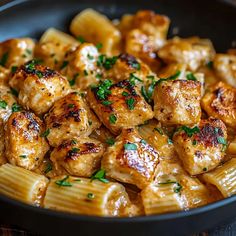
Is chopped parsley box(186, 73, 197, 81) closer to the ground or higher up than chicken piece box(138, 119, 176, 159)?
higher up

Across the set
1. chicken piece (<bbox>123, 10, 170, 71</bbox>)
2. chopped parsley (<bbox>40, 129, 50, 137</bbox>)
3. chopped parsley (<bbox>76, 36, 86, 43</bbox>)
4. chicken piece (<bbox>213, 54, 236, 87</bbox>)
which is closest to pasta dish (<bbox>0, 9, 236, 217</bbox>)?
chopped parsley (<bbox>40, 129, 50, 137</bbox>)

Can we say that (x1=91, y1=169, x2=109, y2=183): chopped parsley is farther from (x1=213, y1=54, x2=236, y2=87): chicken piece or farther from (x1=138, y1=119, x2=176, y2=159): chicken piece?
(x1=213, y1=54, x2=236, y2=87): chicken piece

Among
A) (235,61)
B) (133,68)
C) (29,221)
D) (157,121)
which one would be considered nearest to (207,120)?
(157,121)

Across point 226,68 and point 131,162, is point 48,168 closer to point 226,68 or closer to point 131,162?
point 131,162

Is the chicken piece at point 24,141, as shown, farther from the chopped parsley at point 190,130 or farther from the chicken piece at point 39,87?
the chopped parsley at point 190,130

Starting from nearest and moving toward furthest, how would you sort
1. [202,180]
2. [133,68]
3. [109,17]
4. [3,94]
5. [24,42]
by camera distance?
[202,180], [3,94], [133,68], [24,42], [109,17]

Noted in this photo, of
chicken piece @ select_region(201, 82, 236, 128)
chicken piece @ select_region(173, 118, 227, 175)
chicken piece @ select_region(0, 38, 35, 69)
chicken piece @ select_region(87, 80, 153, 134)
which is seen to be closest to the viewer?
chicken piece @ select_region(173, 118, 227, 175)

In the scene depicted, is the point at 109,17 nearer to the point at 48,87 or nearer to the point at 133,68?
the point at 133,68
